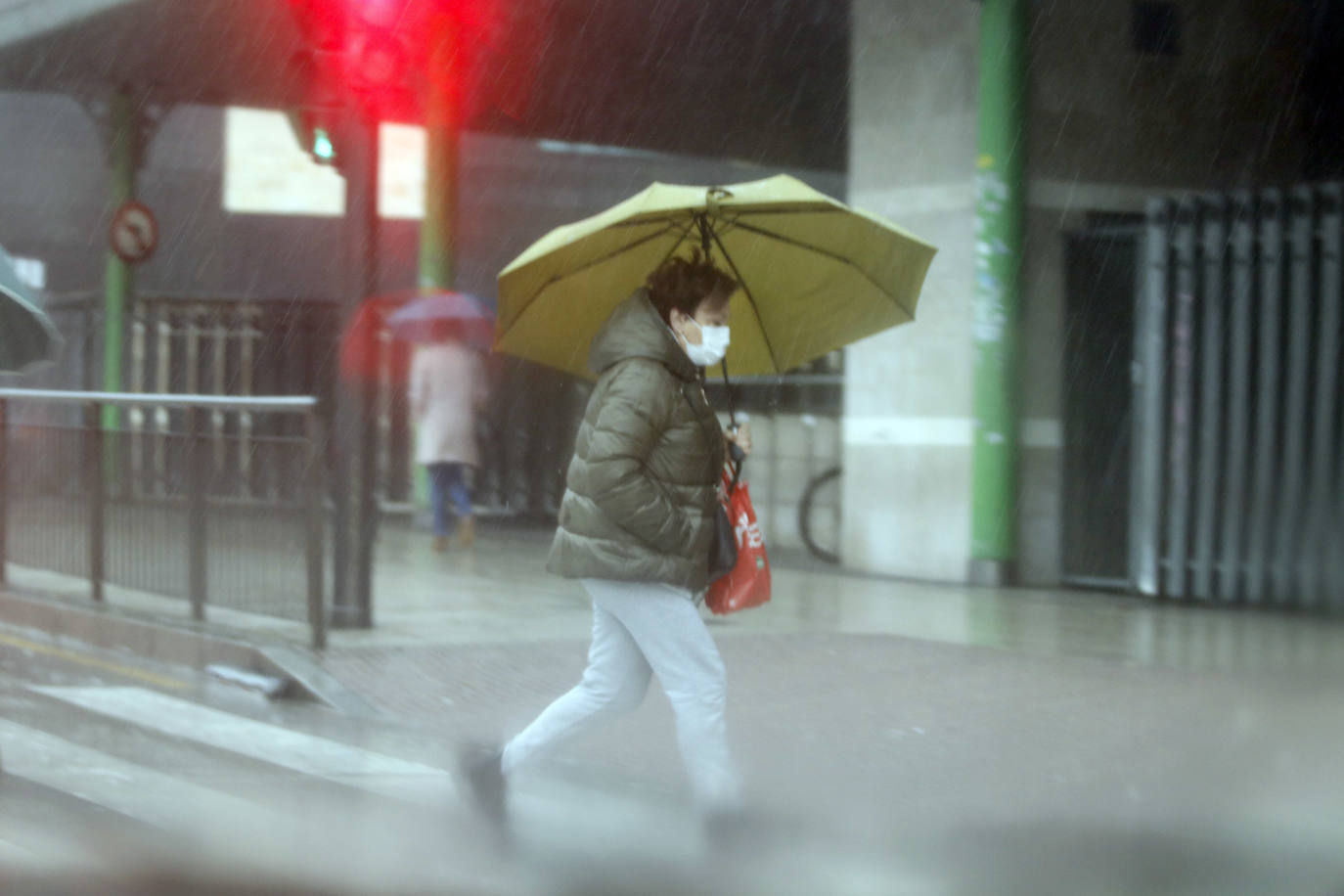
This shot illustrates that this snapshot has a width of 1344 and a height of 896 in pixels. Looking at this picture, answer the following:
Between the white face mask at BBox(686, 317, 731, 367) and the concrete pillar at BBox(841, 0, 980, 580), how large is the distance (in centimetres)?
659

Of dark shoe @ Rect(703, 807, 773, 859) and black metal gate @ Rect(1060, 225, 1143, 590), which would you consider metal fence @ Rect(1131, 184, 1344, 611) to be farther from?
dark shoe @ Rect(703, 807, 773, 859)

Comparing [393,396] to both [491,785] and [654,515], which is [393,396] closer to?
[491,785]

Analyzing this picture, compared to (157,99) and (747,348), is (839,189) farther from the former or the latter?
(747,348)

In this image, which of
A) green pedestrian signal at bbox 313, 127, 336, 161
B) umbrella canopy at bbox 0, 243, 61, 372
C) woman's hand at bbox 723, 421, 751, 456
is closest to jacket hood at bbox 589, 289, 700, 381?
woman's hand at bbox 723, 421, 751, 456

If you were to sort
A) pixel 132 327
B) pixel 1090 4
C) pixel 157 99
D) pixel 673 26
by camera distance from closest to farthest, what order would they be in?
pixel 1090 4, pixel 673 26, pixel 132 327, pixel 157 99

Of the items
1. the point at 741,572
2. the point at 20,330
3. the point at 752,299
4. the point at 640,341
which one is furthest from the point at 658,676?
the point at 20,330

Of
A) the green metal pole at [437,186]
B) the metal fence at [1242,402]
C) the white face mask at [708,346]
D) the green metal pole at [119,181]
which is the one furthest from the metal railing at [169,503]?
the green metal pole at [119,181]

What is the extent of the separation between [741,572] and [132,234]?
46.9 feet

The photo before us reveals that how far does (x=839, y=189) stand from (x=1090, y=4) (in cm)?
749

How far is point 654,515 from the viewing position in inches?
184

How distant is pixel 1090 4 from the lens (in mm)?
11305

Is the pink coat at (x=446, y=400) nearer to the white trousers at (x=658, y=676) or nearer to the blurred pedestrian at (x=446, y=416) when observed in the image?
the blurred pedestrian at (x=446, y=416)

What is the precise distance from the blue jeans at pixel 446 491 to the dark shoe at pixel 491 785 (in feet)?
26.5

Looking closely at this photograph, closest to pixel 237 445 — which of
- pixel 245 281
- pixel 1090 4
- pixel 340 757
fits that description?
pixel 340 757
